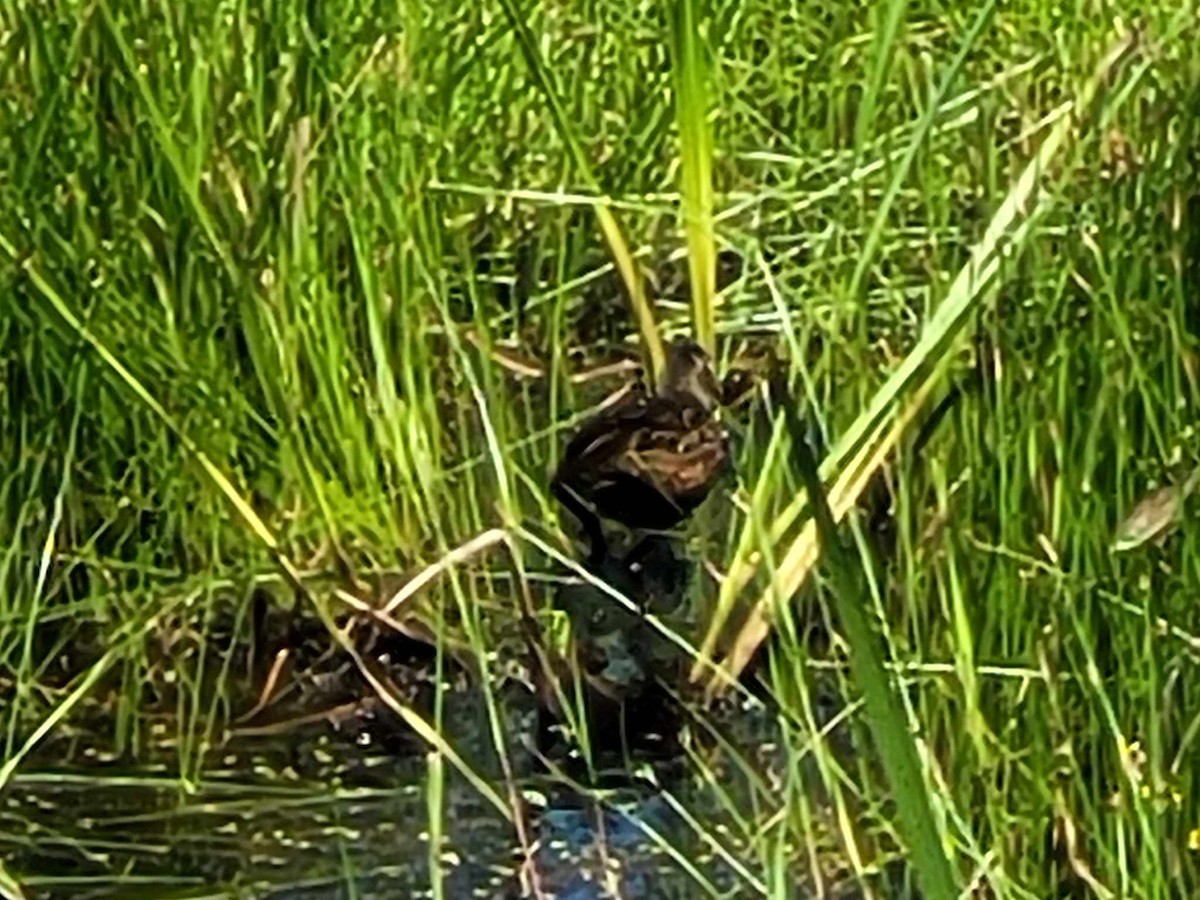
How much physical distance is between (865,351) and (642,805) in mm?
301

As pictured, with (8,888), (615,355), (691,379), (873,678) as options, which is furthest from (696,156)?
(873,678)

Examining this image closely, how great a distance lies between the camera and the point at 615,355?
1.82m

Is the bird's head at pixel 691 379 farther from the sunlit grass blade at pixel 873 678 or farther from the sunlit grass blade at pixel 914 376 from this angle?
the sunlit grass blade at pixel 873 678

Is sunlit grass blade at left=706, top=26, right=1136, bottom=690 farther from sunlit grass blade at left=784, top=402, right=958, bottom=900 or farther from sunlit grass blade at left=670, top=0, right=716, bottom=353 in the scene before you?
sunlit grass blade at left=784, top=402, right=958, bottom=900

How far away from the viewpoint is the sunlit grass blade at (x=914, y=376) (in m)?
1.29

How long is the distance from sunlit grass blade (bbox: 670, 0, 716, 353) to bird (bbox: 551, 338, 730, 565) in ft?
0.42

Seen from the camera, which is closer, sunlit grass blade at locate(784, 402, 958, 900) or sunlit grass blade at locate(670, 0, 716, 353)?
sunlit grass blade at locate(784, 402, 958, 900)

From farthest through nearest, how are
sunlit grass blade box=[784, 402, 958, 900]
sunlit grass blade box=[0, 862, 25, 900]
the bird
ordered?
the bird → sunlit grass blade box=[0, 862, 25, 900] → sunlit grass blade box=[784, 402, 958, 900]

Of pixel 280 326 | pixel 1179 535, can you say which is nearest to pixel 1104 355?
pixel 1179 535

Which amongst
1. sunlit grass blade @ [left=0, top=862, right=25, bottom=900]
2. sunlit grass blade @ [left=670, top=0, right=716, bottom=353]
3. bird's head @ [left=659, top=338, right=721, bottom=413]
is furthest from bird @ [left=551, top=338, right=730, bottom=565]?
sunlit grass blade @ [left=0, top=862, right=25, bottom=900]

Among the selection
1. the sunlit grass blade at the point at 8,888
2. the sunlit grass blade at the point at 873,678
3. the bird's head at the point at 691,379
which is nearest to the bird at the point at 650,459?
the bird's head at the point at 691,379

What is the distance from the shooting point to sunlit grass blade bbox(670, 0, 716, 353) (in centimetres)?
153

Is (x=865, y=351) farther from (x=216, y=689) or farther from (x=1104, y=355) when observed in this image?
(x=216, y=689)

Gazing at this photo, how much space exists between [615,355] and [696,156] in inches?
11.2
